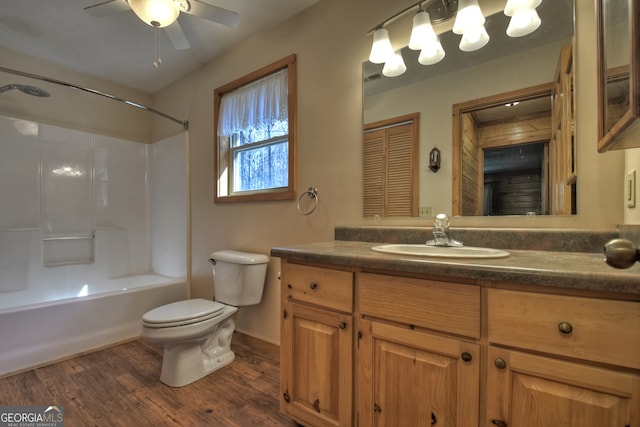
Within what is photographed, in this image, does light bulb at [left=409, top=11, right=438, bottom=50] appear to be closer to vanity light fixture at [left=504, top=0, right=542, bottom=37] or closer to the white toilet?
vanity light fixture at [left=504, top=0, right=542, bottom=37]

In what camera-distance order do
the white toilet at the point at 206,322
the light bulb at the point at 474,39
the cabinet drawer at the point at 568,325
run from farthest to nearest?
the white toilet at the point at 206,322, the light bulb at the point at 474,39, the cabinet drawer at the point at 568,325

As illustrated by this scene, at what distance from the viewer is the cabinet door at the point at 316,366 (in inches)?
41.6

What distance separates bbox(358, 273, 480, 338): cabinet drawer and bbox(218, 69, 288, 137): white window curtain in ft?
4.71

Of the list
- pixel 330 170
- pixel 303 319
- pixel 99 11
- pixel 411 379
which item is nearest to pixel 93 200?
pixel 99 11

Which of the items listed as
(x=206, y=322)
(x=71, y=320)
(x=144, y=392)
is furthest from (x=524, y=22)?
(x=71, y=320)

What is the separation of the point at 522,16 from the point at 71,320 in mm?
3147

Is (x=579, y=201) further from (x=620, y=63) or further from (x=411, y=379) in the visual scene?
(x=411, y=379)

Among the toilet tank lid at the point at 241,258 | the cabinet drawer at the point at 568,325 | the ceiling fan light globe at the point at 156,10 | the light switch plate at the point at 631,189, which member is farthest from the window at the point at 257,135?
the light switch plate at the point at 631,189

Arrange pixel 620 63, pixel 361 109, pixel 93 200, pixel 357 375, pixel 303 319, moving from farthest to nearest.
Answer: pixel 93 200
pixel 361 109
pixel 303 319
pixel 357 375
pixel 620 63

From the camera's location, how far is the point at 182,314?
65.5 inches

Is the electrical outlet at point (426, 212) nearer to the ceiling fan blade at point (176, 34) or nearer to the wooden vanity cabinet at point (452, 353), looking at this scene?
the wooden vanity cabinet at point (452, 353)

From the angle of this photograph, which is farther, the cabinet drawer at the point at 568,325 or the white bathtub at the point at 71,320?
the white bathtub at the point at 71,320

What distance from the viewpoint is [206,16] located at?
150cm

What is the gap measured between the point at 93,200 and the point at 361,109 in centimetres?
271
